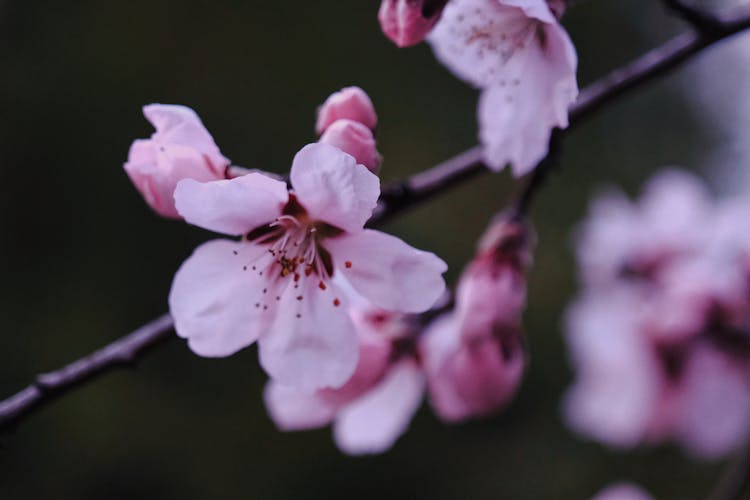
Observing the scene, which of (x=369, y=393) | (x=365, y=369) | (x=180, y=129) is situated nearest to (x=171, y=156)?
(x=180, y=129)

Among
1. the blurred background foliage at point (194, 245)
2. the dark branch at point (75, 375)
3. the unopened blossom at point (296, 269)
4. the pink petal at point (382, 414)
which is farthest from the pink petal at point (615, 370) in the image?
the blurred background foliage at point (194, 245)

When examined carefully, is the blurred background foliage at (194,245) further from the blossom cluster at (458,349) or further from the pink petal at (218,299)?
the pink petal at (218,299)

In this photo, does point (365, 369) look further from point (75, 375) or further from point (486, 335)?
point (75, 375)

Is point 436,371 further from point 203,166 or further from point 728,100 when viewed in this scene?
point 728,100

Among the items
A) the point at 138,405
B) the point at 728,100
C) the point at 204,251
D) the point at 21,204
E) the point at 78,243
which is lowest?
the point at 728,100

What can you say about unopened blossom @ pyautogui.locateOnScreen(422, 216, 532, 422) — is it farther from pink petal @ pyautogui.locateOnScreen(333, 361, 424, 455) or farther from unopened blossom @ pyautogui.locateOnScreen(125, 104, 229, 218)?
unopened blossom @ pyautogui.locateOnScreen(125, 104, 229, 218)

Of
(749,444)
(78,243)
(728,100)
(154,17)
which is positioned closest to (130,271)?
(78,243)
